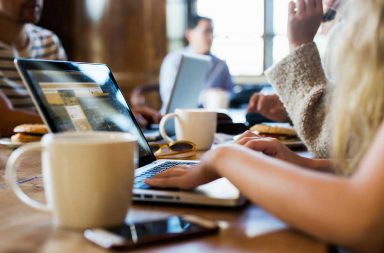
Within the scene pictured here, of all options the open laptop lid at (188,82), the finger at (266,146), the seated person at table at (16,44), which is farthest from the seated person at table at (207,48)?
the finger at (266,146)

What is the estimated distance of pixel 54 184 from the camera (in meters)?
0.56

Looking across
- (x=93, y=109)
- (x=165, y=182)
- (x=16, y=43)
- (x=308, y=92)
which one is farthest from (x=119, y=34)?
(x=165, y=182)

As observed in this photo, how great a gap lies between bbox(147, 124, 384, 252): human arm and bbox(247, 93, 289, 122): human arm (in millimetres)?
908

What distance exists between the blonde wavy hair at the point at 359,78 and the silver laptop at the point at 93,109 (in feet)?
0.53

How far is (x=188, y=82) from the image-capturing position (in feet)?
5.49


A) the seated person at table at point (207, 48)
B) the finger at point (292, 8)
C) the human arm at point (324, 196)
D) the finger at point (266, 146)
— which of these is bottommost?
the seated person at table at point (207, 48)

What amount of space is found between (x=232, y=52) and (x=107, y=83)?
12.5 ft

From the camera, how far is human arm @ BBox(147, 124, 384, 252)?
483 mm

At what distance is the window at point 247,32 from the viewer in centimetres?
455

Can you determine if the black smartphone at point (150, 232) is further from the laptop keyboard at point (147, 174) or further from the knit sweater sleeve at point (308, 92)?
the knit sweater sleeve at point (308, 92)

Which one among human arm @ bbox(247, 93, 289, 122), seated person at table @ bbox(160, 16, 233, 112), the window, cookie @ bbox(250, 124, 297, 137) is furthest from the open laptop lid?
the window

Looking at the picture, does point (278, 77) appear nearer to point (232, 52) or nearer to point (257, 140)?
point (257, 140)

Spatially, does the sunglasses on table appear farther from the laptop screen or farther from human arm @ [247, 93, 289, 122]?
human arm @ [247, 93, 289, 122]

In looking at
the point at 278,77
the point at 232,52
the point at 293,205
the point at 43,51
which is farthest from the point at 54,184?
the point at 232,52
